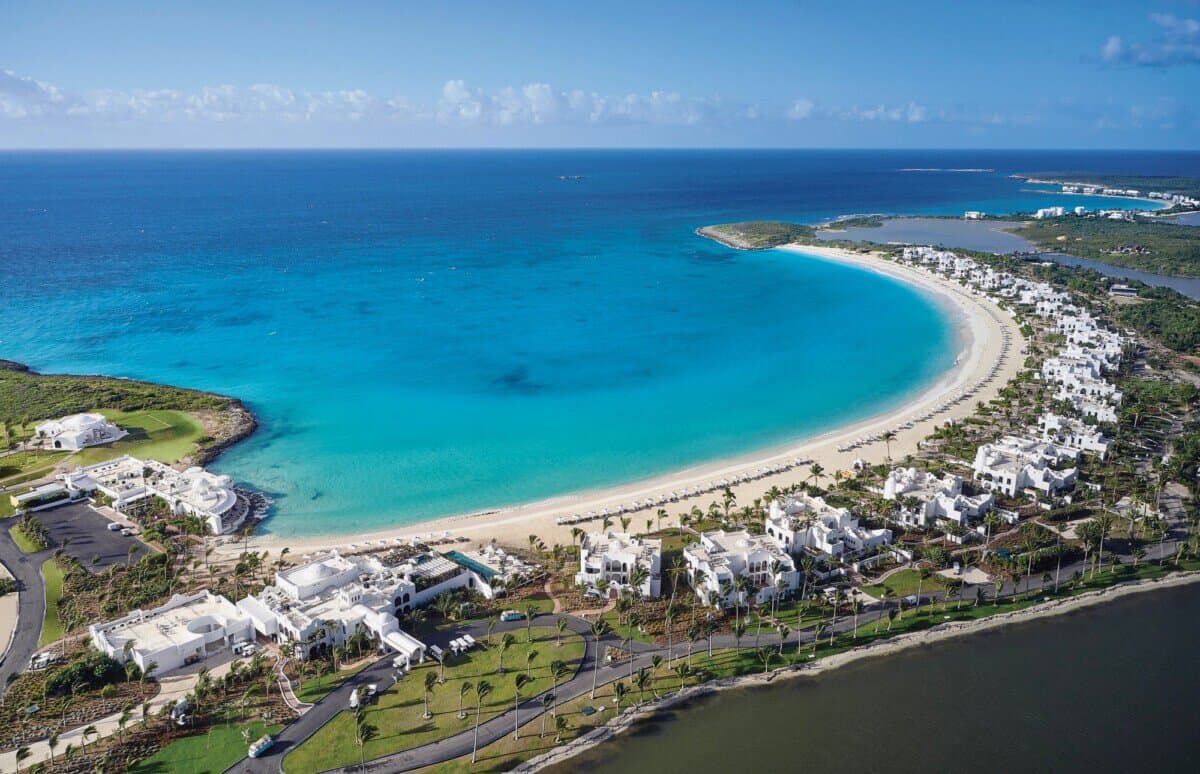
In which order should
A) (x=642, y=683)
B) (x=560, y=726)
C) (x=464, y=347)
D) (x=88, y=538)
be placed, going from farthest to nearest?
(x=464, y=347) < (x=88, y=538) < (x=642, y=683) < (x=560, y=726)

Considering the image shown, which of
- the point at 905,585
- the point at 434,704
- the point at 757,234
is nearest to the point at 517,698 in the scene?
the point at 434,704

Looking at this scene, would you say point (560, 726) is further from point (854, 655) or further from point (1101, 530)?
point (1101, 530)

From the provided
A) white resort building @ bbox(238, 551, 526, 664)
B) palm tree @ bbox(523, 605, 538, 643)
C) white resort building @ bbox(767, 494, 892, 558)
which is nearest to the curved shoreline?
palm tree @ bbox(523, 605, 538, 643)

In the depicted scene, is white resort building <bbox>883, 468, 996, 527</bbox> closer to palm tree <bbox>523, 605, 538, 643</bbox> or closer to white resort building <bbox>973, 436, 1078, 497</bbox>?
white resort building <bbox>973, 436, 1078, 497</bbox>

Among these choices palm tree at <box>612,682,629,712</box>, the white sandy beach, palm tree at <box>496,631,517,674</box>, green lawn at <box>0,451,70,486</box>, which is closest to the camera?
Answer: palm tree at <box>612,682,629,712</box>

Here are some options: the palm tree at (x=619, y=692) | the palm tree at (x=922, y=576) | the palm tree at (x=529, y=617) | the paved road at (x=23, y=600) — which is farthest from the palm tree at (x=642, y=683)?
the paved road at (x=23, y=600)

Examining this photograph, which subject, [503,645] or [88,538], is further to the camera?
[88,538]

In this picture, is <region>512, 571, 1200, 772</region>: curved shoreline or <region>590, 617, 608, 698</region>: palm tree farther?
<region>590, 617, 608, 698</region>: palm tree
